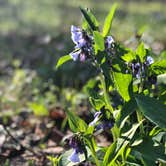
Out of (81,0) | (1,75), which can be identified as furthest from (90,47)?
(81,0)

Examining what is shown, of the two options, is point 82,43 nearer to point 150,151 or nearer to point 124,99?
point 124,99

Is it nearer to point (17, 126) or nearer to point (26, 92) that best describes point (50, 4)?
point (26, 92)

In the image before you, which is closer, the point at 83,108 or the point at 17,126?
the point at 17,126

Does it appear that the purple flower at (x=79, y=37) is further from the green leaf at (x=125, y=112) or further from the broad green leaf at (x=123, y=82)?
the green leaf at (x=125, y=112)

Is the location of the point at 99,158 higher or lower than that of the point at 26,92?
lower

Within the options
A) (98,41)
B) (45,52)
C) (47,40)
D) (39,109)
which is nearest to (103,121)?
(98,41)

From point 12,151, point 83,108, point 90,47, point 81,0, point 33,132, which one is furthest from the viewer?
point 81,0

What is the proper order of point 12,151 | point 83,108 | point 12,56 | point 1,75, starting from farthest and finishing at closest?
point 12,56 < point 1,75 < point 83,108 < point 12,151

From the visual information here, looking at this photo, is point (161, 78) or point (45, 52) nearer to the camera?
point (161, 78)

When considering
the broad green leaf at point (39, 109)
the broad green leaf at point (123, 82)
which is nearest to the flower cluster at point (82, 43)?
the broad green leaf at point (123, 82)
